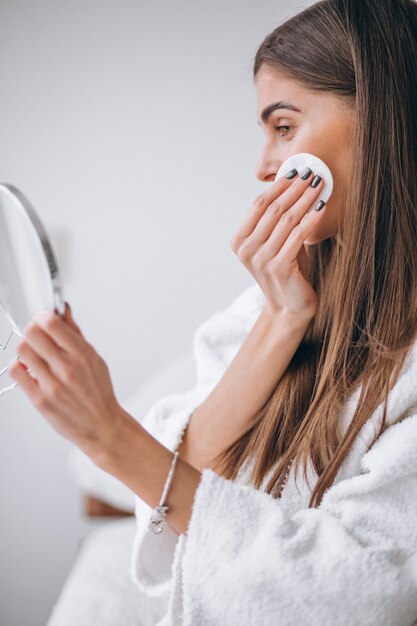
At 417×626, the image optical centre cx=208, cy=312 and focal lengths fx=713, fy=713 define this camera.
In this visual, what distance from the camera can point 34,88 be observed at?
4.90 ft

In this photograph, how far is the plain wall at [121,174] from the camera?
58.9 inches

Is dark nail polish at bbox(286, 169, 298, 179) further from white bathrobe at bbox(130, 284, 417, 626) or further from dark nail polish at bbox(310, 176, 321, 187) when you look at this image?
white bathrobe at bbox(130, 284, 417, 626)

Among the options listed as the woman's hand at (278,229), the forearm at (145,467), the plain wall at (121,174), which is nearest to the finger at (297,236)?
the woman's hand at (278,229)

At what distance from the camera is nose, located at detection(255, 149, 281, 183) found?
989 mm

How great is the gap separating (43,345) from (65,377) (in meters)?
0.03

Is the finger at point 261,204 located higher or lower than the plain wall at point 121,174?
A: lower

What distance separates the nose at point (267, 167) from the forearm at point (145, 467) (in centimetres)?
46

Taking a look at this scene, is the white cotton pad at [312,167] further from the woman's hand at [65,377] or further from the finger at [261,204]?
the woman's hand at [65,377]

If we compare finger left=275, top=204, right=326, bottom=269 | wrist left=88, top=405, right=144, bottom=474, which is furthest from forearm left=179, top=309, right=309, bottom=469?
wrist left=88, top=405, right=144, bottom=474

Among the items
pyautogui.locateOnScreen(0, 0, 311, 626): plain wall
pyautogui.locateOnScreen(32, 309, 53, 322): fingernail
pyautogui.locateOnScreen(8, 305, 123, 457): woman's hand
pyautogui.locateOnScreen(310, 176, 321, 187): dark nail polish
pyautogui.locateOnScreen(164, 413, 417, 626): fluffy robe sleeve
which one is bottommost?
pyautogui.locateOnScreen(164, 413, 417, 626): fluffy robe sleeve

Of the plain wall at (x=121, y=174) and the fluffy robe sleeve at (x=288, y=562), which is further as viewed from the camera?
the plain wall at (x=121, y=174)

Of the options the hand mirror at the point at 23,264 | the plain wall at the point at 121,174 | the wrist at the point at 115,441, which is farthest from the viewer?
the plain wall at the point at 121,174

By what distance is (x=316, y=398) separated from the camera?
3.13 feet

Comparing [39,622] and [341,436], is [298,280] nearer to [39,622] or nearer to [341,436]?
[341,436]
